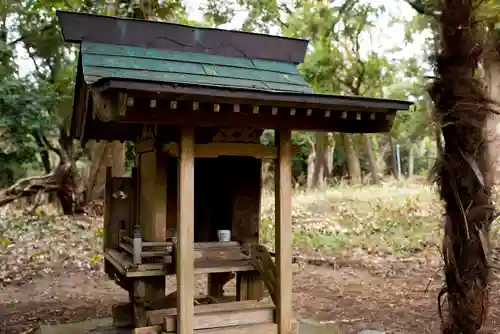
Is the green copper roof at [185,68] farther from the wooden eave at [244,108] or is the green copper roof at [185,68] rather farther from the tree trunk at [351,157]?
the tree trunk at [351,157]

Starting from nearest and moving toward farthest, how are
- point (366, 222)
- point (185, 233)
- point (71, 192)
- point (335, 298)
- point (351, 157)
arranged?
point (185, 233) → point (335, 298) → point (366, 222) → point (71, 192) → point (351, 157)

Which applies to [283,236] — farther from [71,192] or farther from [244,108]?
[71,192]

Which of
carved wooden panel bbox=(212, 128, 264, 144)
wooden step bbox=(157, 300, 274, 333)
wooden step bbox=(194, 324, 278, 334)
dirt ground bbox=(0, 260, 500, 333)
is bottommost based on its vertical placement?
dirt ground bbox=(0, 260, 500, 333)

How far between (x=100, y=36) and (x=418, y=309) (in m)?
4.90

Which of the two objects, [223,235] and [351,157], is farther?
[351,157]

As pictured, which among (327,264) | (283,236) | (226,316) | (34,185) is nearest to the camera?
(226,316)

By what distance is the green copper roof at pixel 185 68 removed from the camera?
177 inches

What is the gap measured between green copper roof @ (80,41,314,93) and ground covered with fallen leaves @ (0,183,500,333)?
6.16ft

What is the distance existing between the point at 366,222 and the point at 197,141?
6769 millimetres

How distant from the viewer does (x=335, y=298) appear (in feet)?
22.5

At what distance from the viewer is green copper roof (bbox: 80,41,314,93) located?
4.48 meters

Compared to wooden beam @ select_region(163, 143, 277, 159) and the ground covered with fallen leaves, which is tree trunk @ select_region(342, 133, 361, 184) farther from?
wooden beam @ select_region(163, 143, 277, 159)

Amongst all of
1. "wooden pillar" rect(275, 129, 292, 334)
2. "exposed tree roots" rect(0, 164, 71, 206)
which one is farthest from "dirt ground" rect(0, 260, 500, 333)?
"exposed tree roots" rect(0, 164, 71, 206)

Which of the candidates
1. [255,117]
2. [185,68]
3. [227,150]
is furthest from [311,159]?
[255,117]
